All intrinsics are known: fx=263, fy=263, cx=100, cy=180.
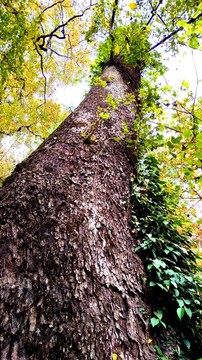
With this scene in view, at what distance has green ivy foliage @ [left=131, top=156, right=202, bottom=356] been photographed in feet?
6.19

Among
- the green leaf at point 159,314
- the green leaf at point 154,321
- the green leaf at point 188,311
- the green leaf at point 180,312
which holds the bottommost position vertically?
the green leaf at point 154,321

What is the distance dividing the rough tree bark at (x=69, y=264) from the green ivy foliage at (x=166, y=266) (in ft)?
0.41

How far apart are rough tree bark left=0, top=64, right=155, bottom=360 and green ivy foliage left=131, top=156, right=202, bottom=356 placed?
126 mm

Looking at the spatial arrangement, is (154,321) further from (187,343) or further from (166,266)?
(166,266)

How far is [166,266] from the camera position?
2.22 metres

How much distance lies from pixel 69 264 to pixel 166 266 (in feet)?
3.13

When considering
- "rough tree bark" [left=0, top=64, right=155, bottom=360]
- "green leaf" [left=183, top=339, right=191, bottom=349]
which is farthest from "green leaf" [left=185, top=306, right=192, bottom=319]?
"rough tree bark" [left=0, top=64, right=155, bottom=360]

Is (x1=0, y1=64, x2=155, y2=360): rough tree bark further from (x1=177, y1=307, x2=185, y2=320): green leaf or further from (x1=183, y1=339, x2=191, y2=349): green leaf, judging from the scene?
(x1=183, y1=339, x2=191, y2=349): green leaf

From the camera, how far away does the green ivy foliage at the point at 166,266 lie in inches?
74.3

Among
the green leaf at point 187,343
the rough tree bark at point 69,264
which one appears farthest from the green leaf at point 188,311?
the rough tree bark at point 69,264

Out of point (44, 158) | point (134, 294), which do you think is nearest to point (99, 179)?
point (44, 158)

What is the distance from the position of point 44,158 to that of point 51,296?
4.43 feet

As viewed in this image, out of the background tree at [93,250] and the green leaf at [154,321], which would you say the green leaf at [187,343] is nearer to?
the background tree at [93,250]

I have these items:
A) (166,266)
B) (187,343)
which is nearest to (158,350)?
(187,343)
